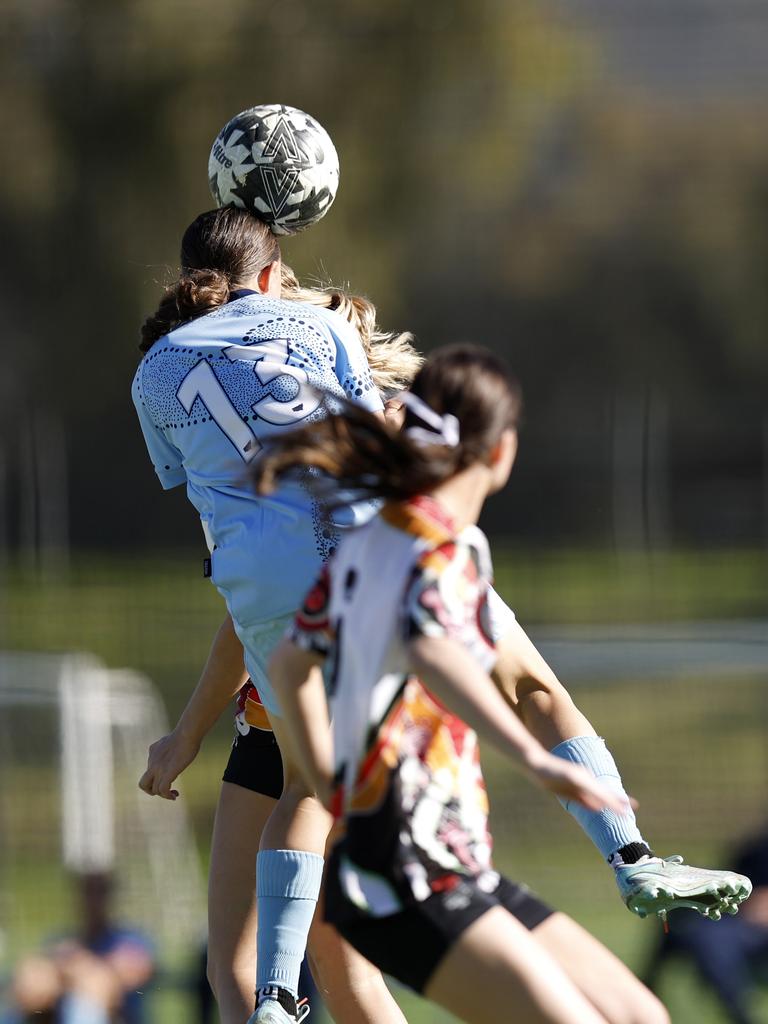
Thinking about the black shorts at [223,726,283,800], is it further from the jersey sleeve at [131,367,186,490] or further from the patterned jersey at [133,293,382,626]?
the jersey sleeve at [131,367,186,490]

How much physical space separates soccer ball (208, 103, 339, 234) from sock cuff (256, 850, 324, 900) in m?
1.30

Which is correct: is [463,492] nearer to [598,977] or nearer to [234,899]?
[598,977]

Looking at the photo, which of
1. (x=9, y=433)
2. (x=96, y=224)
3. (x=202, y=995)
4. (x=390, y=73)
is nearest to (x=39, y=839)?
(x=202, y=995)

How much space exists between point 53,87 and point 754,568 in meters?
12.0

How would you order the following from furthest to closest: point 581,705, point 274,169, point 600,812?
1. point 581,705
2. point 274,169
3. point 600,812

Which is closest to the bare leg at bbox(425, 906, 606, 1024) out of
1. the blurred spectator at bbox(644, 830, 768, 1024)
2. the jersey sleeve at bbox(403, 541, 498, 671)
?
the jersey sleeve at bbox(403, 541, 498, 671)

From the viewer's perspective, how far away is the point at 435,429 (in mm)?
2713

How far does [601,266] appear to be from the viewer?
27.2 m

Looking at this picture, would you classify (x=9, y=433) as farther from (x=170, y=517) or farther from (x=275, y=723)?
(x=275, y=723)

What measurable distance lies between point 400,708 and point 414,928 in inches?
12.9

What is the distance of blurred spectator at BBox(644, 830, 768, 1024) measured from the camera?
7664 millimetres

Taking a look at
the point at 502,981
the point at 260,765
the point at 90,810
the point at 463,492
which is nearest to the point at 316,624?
the point at 463,492

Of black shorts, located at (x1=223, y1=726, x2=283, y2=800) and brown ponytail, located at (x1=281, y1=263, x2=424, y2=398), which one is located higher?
→ brown ponytail, located at (x1=281, y1=263, x2=424, y2=398)

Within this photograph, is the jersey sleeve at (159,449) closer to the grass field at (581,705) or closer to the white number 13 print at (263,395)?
the white number 13 print at (263,395)
